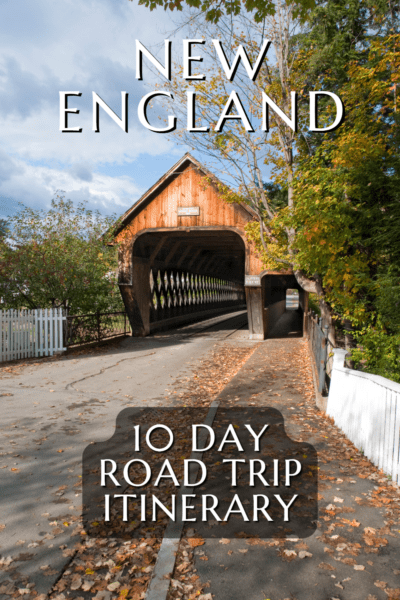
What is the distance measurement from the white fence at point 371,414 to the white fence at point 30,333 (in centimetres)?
937

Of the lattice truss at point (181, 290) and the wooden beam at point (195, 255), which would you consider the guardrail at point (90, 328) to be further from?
the wooden beam at point (195, 255)

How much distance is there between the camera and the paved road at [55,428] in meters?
3.58

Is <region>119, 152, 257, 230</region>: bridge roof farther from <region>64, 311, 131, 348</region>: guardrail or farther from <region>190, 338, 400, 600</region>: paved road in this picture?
<region>190, 338, 400, 600</region>: paved road

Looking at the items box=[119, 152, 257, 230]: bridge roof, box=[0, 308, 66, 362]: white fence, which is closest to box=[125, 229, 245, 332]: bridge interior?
box=[119, 152, 257, 230]: bridge roof

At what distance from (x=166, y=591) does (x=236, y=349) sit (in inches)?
488

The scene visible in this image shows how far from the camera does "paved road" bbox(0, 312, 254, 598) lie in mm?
3582

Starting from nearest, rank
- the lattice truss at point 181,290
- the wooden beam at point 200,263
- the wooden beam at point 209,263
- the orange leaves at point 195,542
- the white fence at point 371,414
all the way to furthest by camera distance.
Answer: the orange leaves at point 195,542 → the white fence at point 371,414 → the lattice truss at point 181,290 → the wooden beam at point 200,263 → the wooden beam at point 209,263

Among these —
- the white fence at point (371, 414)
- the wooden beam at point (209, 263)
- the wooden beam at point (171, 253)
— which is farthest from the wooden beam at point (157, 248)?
the white fence at point (371, 414)

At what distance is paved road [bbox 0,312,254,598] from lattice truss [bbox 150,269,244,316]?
7469 mm

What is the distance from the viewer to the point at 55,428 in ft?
20.9

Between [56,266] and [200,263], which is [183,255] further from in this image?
[56,266]

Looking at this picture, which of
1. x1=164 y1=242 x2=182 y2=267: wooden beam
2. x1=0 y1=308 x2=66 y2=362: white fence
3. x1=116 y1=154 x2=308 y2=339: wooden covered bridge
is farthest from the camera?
x1=164 y1=242 x2=182 y2=267: wooden beam

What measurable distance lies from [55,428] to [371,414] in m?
4.36

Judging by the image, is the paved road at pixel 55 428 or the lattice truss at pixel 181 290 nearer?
the paved road at pixel 55 428
